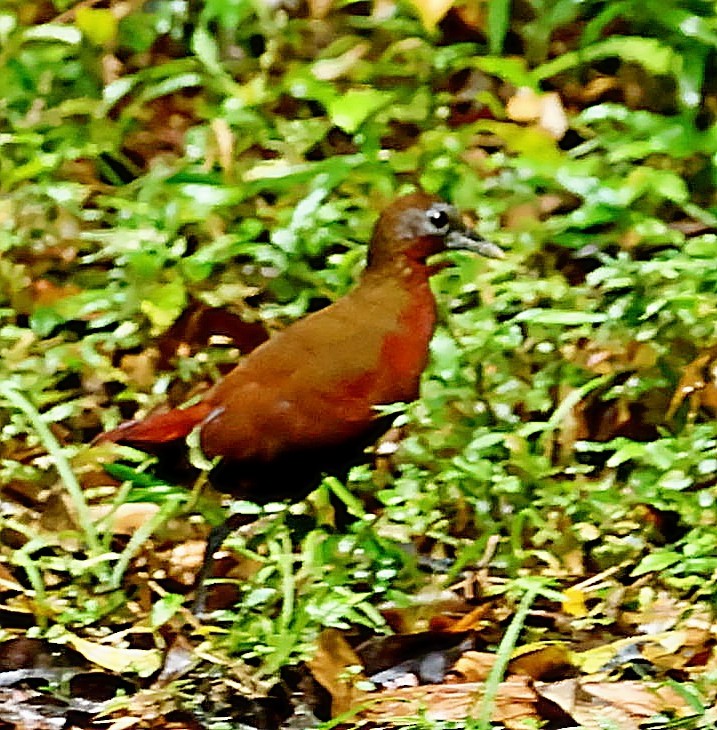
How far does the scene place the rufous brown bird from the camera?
2.35 m

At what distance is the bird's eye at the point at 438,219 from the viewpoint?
8.94ft

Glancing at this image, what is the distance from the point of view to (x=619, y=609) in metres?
2.49

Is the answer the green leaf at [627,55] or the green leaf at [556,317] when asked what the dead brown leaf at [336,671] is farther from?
the green leaf at [627,55]

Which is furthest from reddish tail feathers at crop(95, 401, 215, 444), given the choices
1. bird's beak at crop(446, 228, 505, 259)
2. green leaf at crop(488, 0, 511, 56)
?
green leaf at crop(488, 0, 511, 56)

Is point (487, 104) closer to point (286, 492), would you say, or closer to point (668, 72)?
point (668, 72)

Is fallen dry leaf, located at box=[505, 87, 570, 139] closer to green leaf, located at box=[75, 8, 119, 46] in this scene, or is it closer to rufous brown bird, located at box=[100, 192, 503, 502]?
green leaf, located at box=[75, 8, 119, 46]

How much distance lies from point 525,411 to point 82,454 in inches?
36.9

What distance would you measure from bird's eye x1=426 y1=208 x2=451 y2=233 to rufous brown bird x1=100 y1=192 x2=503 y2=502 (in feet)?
0.68

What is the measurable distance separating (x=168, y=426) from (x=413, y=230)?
643 millimetres

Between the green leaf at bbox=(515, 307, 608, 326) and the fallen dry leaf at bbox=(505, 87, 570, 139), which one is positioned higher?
the fallen dry leaf at bbox=(505, 87, 570, 139)

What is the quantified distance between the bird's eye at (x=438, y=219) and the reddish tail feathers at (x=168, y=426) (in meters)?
0.62

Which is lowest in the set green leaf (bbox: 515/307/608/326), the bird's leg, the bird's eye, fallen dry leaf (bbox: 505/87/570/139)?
the bird's leg

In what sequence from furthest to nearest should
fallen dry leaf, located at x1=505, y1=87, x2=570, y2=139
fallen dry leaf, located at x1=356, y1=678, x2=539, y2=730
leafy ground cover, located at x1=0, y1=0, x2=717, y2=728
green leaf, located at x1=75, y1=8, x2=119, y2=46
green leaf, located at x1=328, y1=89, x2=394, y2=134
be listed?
green leaf, located at x1=75, y1=8, x2=119, y2=46, fallen dry leaf, located at x1=505, y1=87, x2=570, y2=139, green leaf, located at x1=328, y1=89, x2=394, y2=134, leafy ground cover, located at x1=0, y1=0, x2=717, y2=728, fallen dry leaf, located at x1=356, y1=678, x2=539, y2=730

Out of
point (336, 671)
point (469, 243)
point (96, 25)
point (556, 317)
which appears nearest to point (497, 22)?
point (96, 25)
